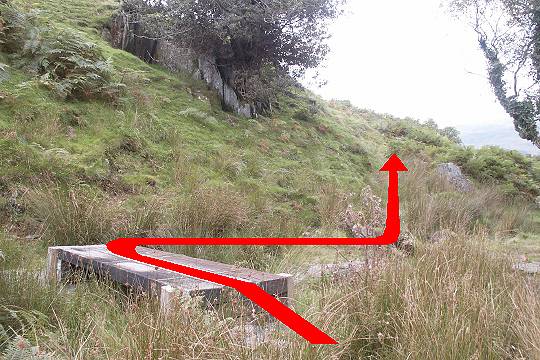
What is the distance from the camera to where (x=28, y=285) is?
8.30ft

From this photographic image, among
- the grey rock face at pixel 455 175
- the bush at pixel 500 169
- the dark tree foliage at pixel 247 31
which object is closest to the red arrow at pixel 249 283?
the dark tree foliage at pixel 247 31

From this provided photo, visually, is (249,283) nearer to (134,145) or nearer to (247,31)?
(134,145)

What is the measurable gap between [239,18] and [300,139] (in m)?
2.69

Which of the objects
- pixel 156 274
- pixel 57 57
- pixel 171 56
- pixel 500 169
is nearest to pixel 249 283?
pixel 156 274

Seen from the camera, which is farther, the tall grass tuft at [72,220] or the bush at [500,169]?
the bush at [500,169]

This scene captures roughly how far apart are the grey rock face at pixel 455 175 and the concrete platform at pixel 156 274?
30.0ft

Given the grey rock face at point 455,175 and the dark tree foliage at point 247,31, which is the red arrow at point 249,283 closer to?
the dark tree foliage at point 247,31

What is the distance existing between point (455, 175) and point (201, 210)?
29.7 ft

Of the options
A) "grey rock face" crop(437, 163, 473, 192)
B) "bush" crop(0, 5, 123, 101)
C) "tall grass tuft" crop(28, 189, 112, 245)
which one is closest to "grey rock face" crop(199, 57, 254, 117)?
"bush" crop(0, 5, 123, 101)

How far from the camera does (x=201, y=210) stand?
4773 millimetres

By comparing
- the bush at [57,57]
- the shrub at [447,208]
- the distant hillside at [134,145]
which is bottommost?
the shrub at [447,208]

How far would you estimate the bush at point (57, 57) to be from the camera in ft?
22.7

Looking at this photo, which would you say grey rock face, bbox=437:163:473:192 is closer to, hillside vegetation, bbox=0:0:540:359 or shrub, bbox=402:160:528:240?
hillside vegetation, bbox=0:0:540:359

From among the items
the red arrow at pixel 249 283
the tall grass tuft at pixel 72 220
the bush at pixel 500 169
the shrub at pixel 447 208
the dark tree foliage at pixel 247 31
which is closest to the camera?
the red arrow at pixel 249 283
